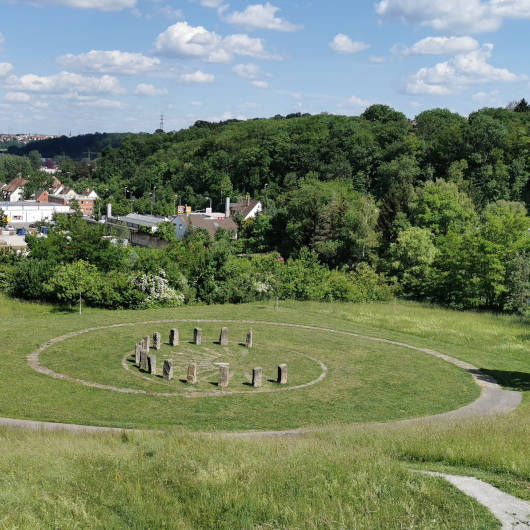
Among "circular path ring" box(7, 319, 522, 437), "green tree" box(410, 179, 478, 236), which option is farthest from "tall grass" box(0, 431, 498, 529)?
"green tree" box(410, 179, 478, 236)

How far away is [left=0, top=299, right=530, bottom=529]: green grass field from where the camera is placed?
10867mm

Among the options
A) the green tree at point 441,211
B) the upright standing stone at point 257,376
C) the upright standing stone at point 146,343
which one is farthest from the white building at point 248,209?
the upright standing stone at point 257,376

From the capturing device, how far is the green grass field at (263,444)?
10.9 meters

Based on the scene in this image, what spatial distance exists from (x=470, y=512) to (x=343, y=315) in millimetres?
33738

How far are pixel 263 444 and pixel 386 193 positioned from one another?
75.8 meters

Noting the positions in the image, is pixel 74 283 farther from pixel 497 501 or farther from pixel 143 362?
pixel 497 501

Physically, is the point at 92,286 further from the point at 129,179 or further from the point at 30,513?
the point at 129,179

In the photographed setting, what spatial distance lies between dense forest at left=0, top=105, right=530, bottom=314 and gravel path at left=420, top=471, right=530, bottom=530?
39.2 meters

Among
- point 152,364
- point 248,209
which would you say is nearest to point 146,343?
point 152,364

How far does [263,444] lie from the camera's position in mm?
16203

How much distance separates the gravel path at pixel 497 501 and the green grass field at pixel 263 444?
11.2 inches

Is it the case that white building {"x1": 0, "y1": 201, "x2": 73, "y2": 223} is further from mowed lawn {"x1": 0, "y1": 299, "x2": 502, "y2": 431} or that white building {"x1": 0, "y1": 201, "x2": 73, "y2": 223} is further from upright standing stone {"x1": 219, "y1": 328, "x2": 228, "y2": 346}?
upright standing stone {"x1": 219, "y1": 328, "x2": 228, "y2": 346}

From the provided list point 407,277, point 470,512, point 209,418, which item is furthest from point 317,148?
point 470,512

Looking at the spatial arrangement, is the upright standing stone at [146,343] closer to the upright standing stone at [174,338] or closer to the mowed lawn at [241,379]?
the mowed lawn at [241,379]
